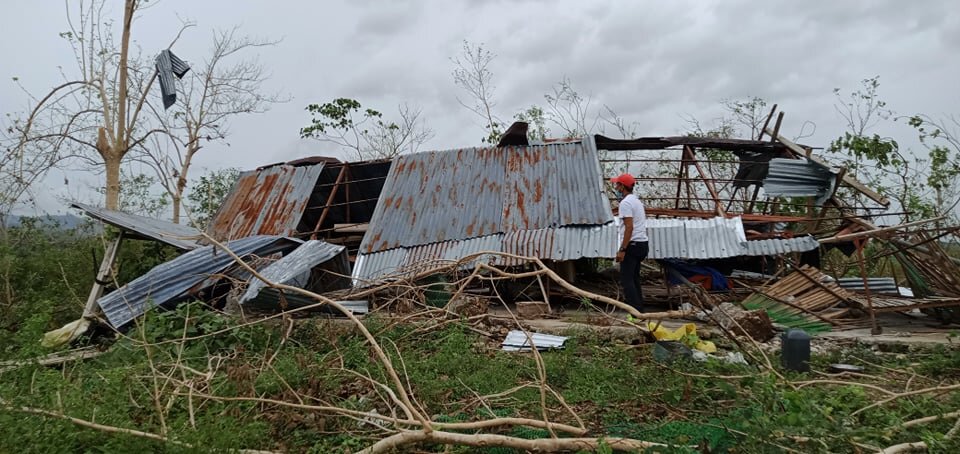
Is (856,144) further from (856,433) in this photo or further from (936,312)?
(856,433)

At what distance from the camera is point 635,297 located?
683 centimetres

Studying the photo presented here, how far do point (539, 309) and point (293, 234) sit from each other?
16.2 feet

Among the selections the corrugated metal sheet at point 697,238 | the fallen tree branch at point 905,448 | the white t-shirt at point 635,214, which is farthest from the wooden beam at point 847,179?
the fallen tree branch at point 905,448

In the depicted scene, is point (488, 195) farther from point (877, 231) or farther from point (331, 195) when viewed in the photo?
point (877, 231)

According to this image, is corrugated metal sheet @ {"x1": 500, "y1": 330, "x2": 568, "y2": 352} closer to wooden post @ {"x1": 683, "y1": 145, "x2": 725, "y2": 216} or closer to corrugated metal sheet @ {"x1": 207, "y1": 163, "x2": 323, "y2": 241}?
wooden post @ {"x1": 683, "y1": 145, "x2": 725, "y2": 216}

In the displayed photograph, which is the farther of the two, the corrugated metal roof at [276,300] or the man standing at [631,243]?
the man standing at [631,243]

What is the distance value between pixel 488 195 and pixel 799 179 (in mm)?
4969

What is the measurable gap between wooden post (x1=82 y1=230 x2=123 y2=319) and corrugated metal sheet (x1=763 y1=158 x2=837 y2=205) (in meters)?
9.41

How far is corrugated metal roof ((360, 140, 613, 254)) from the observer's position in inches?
349

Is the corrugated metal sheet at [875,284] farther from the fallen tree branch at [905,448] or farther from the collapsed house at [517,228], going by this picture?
the fallen tree branch at [905,448]

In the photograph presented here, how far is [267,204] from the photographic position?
36.0 ft

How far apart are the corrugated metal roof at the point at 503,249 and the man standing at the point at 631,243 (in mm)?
971

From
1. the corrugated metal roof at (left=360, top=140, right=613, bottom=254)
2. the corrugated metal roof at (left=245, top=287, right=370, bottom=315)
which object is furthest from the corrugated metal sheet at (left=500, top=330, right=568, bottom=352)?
the corrugated metal roof at (left=360, top=140, right=613, bottom=254)

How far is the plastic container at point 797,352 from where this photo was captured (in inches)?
189
